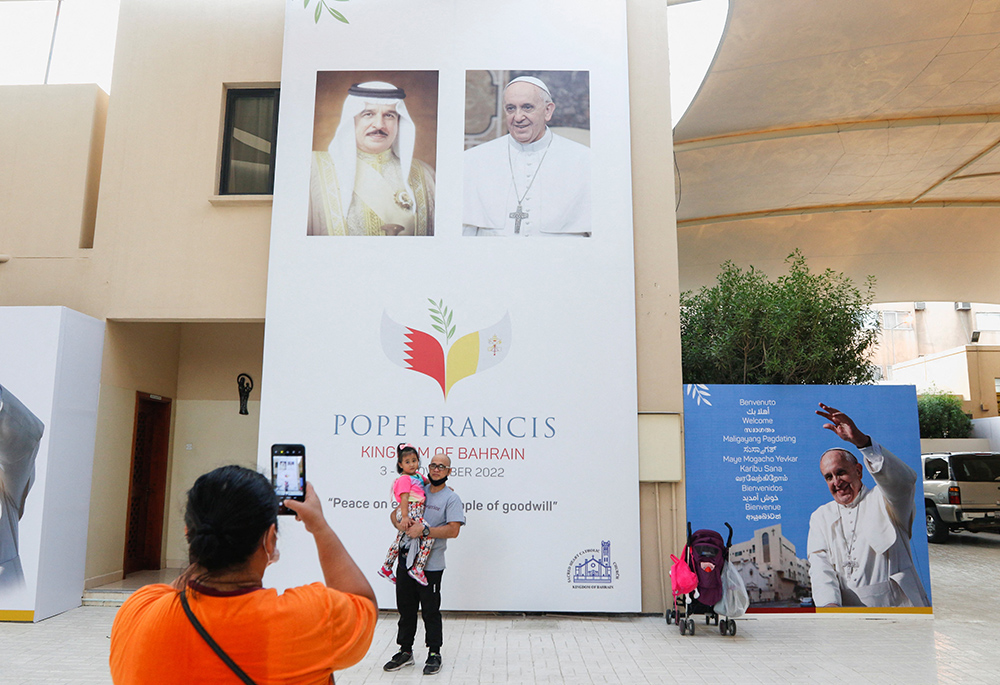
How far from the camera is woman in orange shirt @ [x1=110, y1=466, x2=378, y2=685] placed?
1.68 metres

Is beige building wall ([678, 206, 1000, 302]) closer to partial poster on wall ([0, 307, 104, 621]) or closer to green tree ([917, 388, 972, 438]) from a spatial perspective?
green tree ([917, 388, 972, 438])

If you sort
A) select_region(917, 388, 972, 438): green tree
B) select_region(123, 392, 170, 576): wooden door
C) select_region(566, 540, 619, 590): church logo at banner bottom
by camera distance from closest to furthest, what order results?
1. select_region(566, 540, 619, 590): church logo at banner bottom
2. select_region(123, 392, 170, 576): wooden door
3. select_region(917, 388, 972, 438): green tree

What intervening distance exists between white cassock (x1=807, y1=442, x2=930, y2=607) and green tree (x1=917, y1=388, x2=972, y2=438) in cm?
1747

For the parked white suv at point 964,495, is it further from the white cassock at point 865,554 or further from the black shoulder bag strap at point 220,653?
the black shoulder bag strap at point 220,653

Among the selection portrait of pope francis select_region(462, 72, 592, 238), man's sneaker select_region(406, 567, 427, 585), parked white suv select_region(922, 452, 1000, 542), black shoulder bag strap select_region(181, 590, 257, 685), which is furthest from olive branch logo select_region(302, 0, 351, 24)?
parked white suv select_region(922, 452, 1000, 542)

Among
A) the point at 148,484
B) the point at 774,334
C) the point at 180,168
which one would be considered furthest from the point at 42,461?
the point at 774,334

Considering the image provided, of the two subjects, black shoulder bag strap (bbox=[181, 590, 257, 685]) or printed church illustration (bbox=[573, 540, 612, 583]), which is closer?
black shoulder bag strap (bbox=[181, 590, 257, 685])

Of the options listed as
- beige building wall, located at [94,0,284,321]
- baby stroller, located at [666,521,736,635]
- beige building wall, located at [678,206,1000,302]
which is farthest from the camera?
beige building wall, located at [678,206,1000,302]

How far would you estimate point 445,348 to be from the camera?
26.3ft

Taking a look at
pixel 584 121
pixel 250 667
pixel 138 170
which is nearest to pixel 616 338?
pixel 584 121

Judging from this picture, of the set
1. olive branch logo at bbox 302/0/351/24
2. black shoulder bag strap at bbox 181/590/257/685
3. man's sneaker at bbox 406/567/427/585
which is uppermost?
olive branch logo at bbox 302/0/351/24

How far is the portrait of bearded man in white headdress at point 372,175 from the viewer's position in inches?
328

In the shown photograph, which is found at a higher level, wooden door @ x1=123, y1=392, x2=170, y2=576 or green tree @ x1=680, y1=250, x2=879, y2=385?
green tree @ x1=680, y1=250, x2=879, y2=385

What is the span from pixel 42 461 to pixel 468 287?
466 cm
